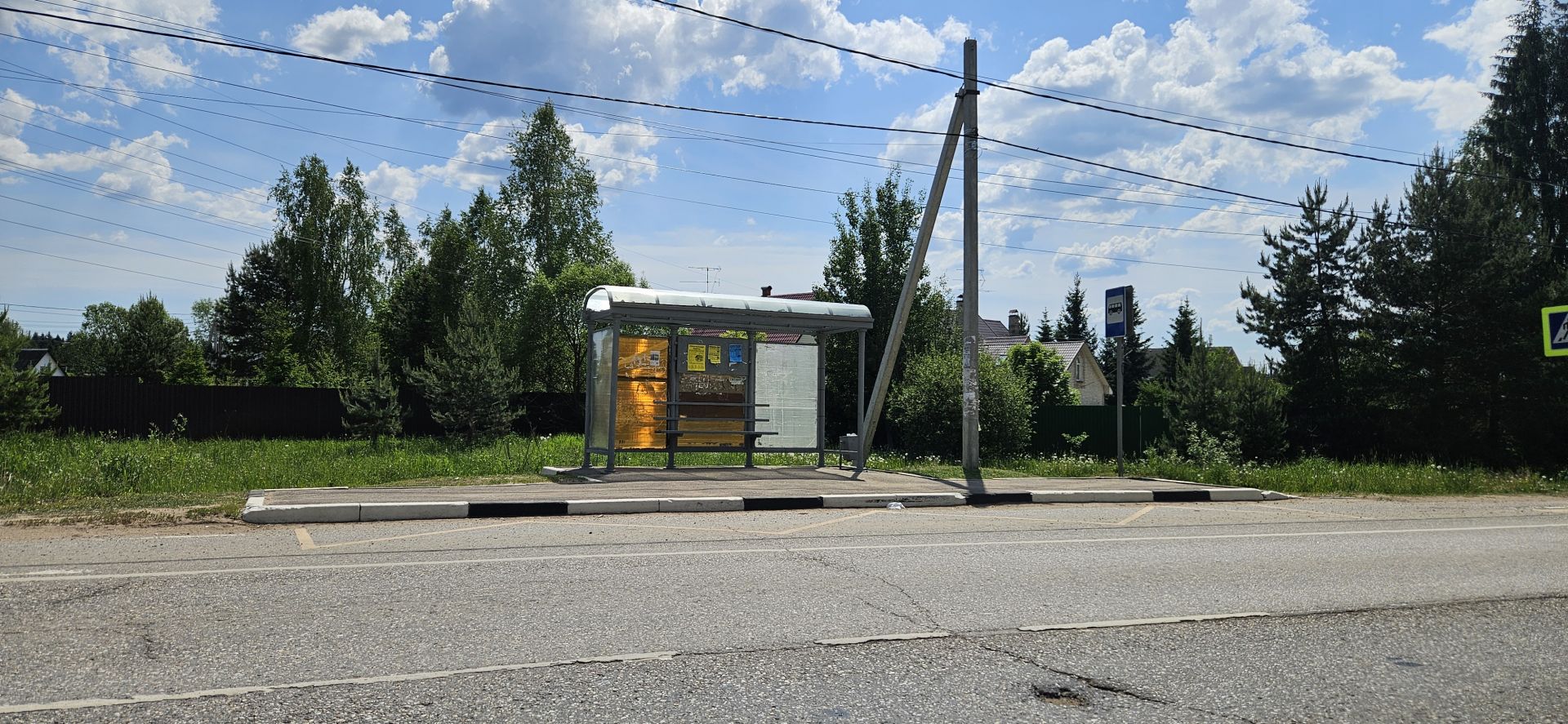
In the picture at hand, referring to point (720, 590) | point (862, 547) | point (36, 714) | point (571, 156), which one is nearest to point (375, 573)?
point (720, 590)

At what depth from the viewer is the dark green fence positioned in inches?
1088

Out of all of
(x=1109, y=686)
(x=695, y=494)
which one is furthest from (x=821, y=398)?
(x=1109, y=686)

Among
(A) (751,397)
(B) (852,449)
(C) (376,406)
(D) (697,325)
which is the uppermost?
(D) (697,325)

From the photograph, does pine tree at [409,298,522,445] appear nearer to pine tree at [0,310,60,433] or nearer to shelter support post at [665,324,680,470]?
pine tree at [0,310,60,433]

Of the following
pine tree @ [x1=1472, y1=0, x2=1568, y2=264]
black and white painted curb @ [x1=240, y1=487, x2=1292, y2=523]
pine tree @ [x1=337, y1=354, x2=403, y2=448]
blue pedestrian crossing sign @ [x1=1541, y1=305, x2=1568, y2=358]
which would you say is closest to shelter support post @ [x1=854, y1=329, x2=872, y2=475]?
black and white painted curb @ [x1=240, y1=487, x2=1292, y2=523]

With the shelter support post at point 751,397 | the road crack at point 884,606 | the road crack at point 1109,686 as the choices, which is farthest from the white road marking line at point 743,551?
the shelter support post at point 751,397

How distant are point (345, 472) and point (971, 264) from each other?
34.6 feet

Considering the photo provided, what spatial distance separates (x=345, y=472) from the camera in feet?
48.1

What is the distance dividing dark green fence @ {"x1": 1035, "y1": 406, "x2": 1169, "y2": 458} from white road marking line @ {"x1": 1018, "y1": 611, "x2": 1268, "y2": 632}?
21723mm

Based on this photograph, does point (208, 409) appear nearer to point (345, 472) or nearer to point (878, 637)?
point (345, 472)

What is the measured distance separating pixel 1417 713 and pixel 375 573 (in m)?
5.88

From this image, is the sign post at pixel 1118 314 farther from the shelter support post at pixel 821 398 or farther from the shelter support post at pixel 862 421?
the shelter support post at pixel 821 398

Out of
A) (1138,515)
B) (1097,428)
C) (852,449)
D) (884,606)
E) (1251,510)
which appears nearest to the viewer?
(884,606)

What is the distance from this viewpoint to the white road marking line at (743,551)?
6.52 meters
